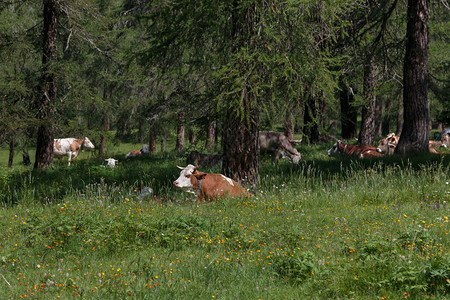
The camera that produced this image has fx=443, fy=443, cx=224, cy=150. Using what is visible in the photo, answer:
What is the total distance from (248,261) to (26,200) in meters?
6.06

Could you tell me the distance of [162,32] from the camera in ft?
33.7

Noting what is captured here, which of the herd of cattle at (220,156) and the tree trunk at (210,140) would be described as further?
the tree trunk at (210,140)

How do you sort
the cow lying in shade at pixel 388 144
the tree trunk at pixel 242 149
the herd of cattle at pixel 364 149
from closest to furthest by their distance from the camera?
the tree trunk at pixel 242 149
the herd of cattle at pixel 364 149
the cow lying in shade at pixel 388 144

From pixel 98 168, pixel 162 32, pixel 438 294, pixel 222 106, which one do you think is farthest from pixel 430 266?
pixel 98 168

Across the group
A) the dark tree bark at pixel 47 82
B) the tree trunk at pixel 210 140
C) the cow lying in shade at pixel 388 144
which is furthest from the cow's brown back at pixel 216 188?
the cow lying in shade at pixel 388 144

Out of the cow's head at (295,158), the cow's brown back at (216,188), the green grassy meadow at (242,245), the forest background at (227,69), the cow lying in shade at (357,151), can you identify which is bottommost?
the green grassy meadow at (242,245)

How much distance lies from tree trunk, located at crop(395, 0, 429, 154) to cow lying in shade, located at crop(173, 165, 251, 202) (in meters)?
6.58

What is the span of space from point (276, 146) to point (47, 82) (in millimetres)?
8377

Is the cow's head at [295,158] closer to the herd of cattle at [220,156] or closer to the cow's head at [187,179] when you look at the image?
the herd of cattle at [220,156]

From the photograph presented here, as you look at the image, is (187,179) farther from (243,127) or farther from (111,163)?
(111,163)

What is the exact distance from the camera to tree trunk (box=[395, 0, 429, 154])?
13.1m

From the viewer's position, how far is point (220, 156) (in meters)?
15.8

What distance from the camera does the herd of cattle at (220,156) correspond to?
916cm

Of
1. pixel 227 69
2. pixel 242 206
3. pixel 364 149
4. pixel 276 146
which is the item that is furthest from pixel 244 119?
pixel 364 149
